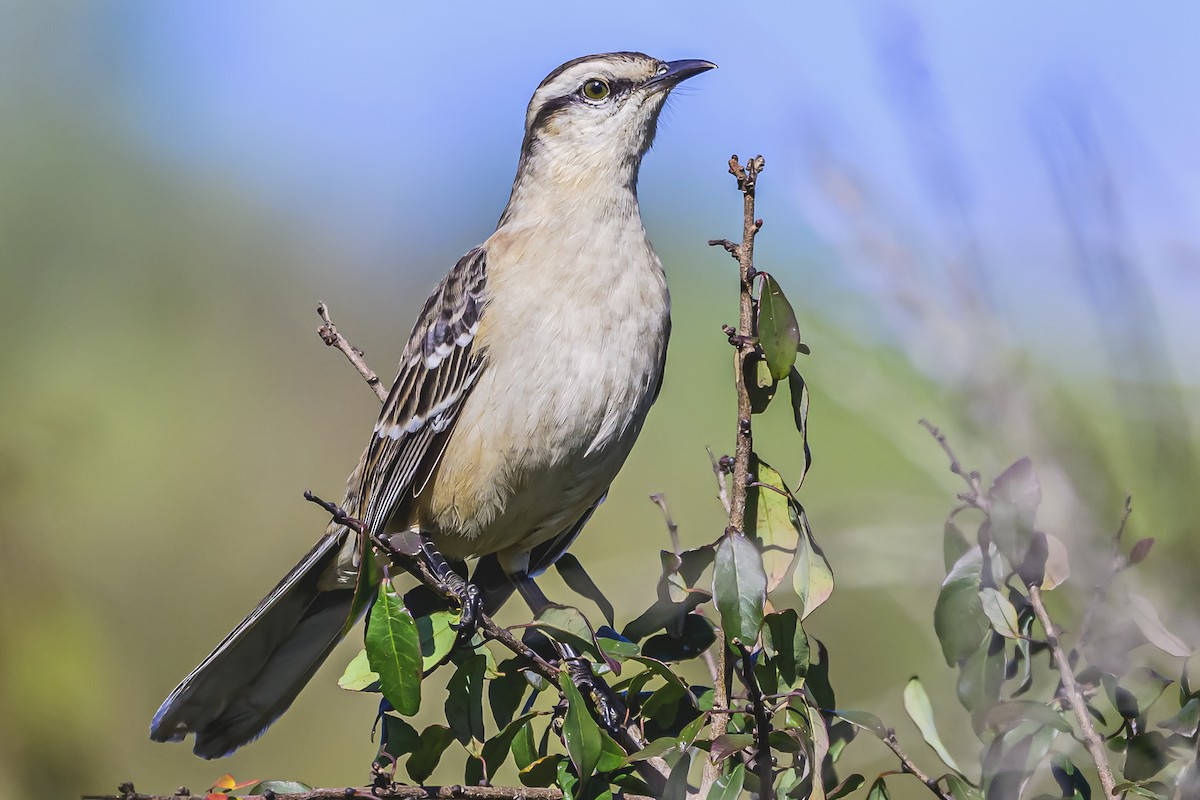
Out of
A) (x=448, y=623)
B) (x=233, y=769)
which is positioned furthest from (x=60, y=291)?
(x=448, y=623)

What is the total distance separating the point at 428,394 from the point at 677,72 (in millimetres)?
1694

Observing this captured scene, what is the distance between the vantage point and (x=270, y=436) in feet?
29.7

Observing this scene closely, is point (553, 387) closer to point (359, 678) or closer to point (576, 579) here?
point (576, 579)

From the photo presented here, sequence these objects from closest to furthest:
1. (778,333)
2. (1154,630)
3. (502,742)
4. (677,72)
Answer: (1154,630) < (778,333) < (502,742) < (677,72)

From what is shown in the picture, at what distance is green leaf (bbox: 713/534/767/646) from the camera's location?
2.57 meters

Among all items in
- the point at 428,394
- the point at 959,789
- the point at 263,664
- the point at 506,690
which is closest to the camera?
the point at 959,789

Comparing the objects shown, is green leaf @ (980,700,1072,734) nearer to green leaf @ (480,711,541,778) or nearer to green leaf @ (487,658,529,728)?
green leaf @ (480,711,541,778)

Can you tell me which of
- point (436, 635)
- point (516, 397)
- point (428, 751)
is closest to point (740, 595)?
point (436, 635)

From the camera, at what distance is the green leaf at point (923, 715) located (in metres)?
2.68

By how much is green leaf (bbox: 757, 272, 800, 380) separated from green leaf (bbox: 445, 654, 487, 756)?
1.13 metres

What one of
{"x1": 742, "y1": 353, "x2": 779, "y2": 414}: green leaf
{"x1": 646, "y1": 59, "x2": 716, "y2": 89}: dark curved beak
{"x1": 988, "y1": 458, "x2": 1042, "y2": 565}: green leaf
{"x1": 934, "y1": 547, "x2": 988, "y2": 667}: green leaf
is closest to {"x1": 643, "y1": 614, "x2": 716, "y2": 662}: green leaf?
{"x1": 742, "y1": 353, "x2": 779, "y2": 414}: green leaf

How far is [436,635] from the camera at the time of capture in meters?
3.07

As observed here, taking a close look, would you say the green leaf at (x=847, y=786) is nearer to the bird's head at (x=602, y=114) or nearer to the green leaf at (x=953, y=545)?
the green leaf at (x=953, y=545)

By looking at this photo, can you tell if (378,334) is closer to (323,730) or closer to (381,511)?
(323,730)
